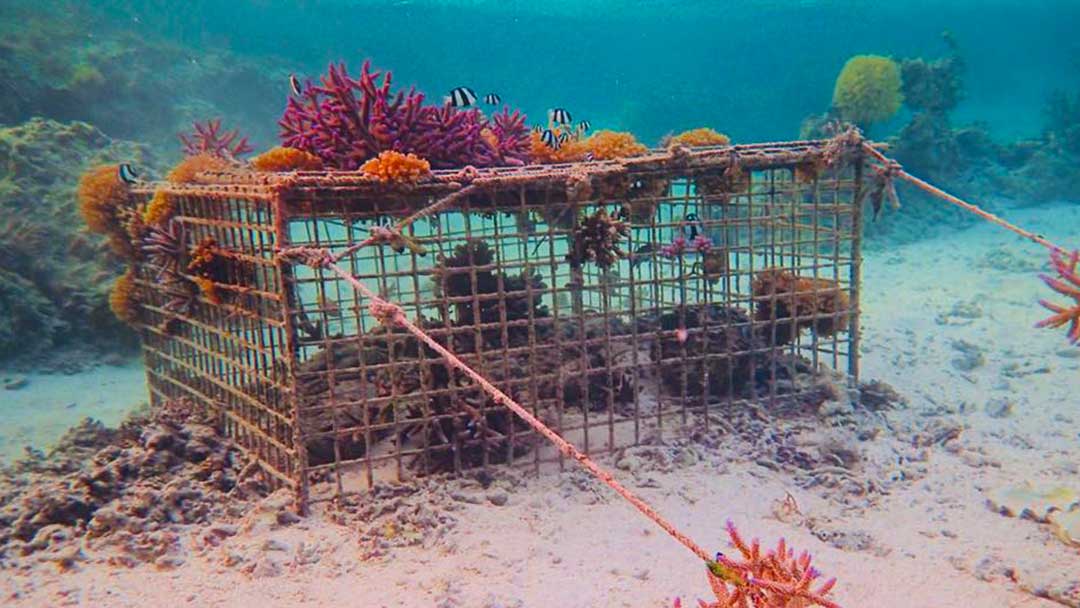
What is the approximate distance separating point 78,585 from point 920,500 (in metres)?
5.91

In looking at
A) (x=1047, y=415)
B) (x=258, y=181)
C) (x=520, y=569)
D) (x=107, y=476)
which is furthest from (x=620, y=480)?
(x=1047, y=415)

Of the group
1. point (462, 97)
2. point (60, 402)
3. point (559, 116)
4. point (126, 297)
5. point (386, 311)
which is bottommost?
point (60, 402)

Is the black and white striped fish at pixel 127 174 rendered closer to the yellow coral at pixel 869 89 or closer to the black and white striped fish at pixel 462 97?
the black and white striped fish at pixel 462 97

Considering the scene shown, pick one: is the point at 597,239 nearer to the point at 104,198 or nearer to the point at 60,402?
the point at 104,198

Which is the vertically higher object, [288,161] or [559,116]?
[559,116]

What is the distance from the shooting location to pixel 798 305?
22.8 ft

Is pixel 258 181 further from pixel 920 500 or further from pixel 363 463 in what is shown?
pixel 920 500

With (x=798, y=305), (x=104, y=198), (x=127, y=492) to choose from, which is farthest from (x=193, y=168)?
(x=798, y=305)

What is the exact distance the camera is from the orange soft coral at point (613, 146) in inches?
251

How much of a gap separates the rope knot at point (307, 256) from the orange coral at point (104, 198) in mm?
3435

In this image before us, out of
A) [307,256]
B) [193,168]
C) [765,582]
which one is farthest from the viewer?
[193,168]

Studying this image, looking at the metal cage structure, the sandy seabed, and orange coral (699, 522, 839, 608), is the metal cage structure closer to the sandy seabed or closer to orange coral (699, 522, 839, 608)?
the sandy seabed

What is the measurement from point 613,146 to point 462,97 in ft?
4.99

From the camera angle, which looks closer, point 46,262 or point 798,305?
point 798,305
